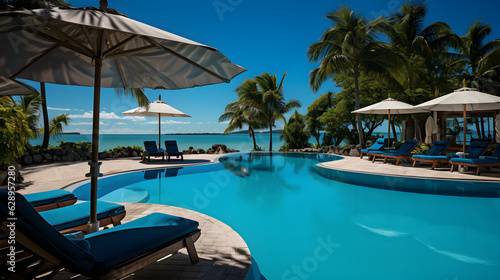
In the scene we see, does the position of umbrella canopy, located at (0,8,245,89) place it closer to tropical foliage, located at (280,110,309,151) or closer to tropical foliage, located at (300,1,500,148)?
tropical foliage, located at (300,1,500,148)

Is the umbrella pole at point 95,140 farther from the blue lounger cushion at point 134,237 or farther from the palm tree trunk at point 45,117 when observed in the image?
the palm tree trunk at point 45,117

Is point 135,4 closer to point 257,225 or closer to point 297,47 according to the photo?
point 257,225

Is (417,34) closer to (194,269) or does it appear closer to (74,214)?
(194,269)

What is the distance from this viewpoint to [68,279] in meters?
2.18

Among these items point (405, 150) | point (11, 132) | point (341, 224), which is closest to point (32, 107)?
point (11, 132)

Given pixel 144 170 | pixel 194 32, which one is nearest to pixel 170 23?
pixel 194 32

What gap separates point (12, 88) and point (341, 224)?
5.22m

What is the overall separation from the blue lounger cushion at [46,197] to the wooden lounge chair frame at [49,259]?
1.73 m

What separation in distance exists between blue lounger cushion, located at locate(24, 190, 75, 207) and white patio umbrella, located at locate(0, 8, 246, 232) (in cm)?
132

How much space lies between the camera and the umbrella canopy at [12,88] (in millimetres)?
3122

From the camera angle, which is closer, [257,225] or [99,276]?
[99,276]

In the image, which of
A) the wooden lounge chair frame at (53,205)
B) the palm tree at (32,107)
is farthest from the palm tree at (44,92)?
the wooden lounge chair frame at (53,205)

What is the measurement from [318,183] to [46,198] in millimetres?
6499

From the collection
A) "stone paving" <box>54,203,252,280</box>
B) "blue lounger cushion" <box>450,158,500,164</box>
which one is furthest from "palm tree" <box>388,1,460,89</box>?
"stone paving" <box>54,203,252,280</box>
